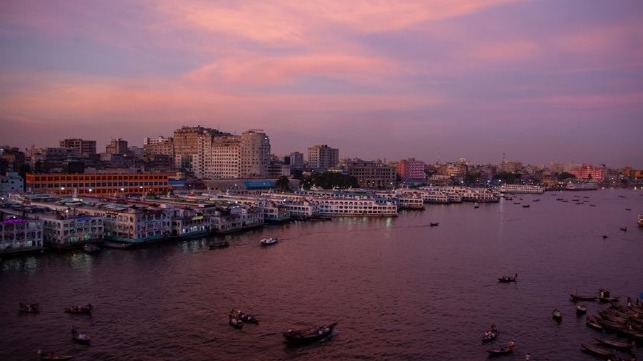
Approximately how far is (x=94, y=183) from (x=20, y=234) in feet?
62.1

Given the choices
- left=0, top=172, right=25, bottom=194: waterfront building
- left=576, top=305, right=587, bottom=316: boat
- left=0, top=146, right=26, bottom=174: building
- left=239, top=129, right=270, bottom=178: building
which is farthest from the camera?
left=239, top=129, right=270, bottom=178: building

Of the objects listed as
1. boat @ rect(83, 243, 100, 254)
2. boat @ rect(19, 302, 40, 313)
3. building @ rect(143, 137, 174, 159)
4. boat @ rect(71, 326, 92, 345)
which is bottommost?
boat @ rect(71, 326, 92, 345)

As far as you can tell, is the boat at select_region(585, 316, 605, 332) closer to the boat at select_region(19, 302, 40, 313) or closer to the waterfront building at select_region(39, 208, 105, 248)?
the boat at select_region(19, 302, 40, 313)

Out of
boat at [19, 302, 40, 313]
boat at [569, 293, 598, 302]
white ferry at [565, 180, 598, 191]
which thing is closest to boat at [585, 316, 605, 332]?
boat at [569, 293, 598, 302]

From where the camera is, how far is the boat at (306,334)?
11328mm

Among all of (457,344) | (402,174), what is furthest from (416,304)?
(402,174)

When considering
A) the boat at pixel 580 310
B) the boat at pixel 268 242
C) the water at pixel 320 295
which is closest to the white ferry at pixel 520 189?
the water at pixel 320 295

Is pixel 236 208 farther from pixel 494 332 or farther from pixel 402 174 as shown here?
pixel 402 174

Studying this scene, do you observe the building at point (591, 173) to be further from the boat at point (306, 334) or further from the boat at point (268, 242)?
the boat at point (306, 334)

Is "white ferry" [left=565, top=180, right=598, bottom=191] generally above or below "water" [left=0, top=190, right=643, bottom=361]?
above

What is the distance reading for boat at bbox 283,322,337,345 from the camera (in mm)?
11328

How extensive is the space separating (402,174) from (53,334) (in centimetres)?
7903

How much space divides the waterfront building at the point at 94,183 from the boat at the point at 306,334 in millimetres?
27342

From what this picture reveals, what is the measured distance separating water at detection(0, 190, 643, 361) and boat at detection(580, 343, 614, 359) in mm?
272
